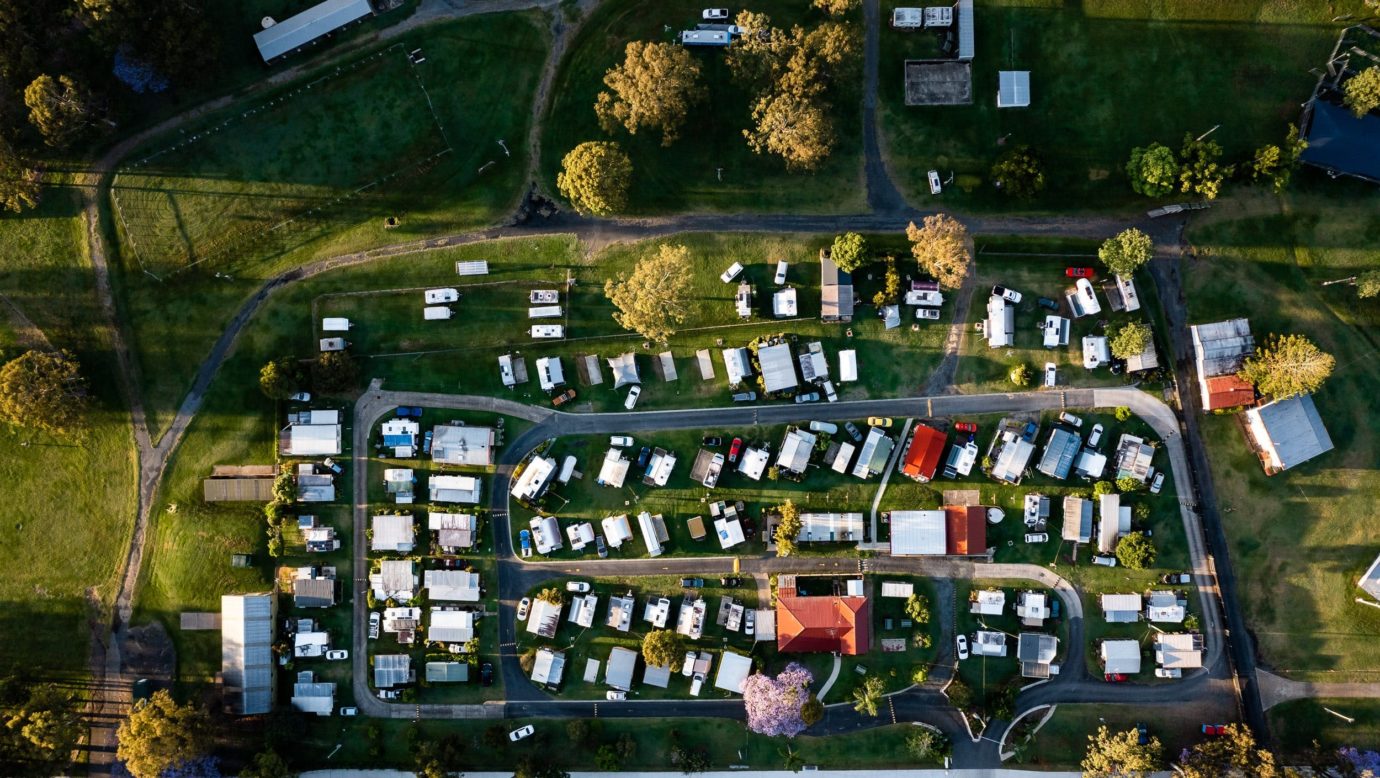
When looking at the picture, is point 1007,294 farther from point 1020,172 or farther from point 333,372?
point 333,372

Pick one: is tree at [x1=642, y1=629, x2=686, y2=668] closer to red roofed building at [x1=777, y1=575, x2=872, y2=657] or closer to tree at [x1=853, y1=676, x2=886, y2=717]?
red roofed building at [x1=777, y1=575, x2=872, y2=657]

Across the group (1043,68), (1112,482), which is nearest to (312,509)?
(1112,482)

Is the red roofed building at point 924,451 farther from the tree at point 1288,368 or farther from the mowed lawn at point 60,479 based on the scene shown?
the mowed lawn at point 60,479

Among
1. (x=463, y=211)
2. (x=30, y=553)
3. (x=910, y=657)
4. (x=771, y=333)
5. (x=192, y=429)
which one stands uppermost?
(x=463, y=211)

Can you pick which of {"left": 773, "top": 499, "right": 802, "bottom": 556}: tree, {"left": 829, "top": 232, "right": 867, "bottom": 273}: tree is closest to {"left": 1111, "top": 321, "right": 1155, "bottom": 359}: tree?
{"left": 829, "top": 232, "right": 867, "bottom": 273}: tree

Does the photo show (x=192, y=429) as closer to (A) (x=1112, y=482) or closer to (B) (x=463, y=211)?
(B) (x=463, y=211)

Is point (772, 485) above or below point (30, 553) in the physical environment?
above

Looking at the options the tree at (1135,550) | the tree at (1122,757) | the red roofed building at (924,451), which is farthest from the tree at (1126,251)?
the tree at (1122,757)
